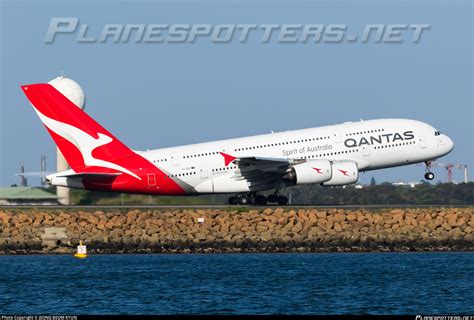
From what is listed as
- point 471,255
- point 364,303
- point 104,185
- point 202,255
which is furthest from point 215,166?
point 364,303

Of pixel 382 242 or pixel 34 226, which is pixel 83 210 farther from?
pixel 382 242

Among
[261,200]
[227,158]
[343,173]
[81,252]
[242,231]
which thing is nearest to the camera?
[81,252]

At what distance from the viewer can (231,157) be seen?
8069 cm

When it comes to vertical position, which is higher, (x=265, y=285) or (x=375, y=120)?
(x=375, y=120)

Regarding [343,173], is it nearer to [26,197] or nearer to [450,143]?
[450,143]

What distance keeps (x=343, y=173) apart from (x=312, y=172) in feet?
6.75

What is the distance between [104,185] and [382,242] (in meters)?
19.9

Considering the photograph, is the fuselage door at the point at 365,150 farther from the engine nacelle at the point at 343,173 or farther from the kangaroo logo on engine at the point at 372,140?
the engine nacelle at the point at 343,173

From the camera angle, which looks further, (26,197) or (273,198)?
(26,197)

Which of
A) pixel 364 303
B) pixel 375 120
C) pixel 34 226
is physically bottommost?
pixel 364 303

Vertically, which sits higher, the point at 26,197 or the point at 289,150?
the point at 26,197

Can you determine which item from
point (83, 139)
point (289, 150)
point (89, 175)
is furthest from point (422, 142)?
point (83, 139)

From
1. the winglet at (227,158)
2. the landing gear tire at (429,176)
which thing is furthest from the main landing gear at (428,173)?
the winglet at (227,158)

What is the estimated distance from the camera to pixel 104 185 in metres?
79.7
